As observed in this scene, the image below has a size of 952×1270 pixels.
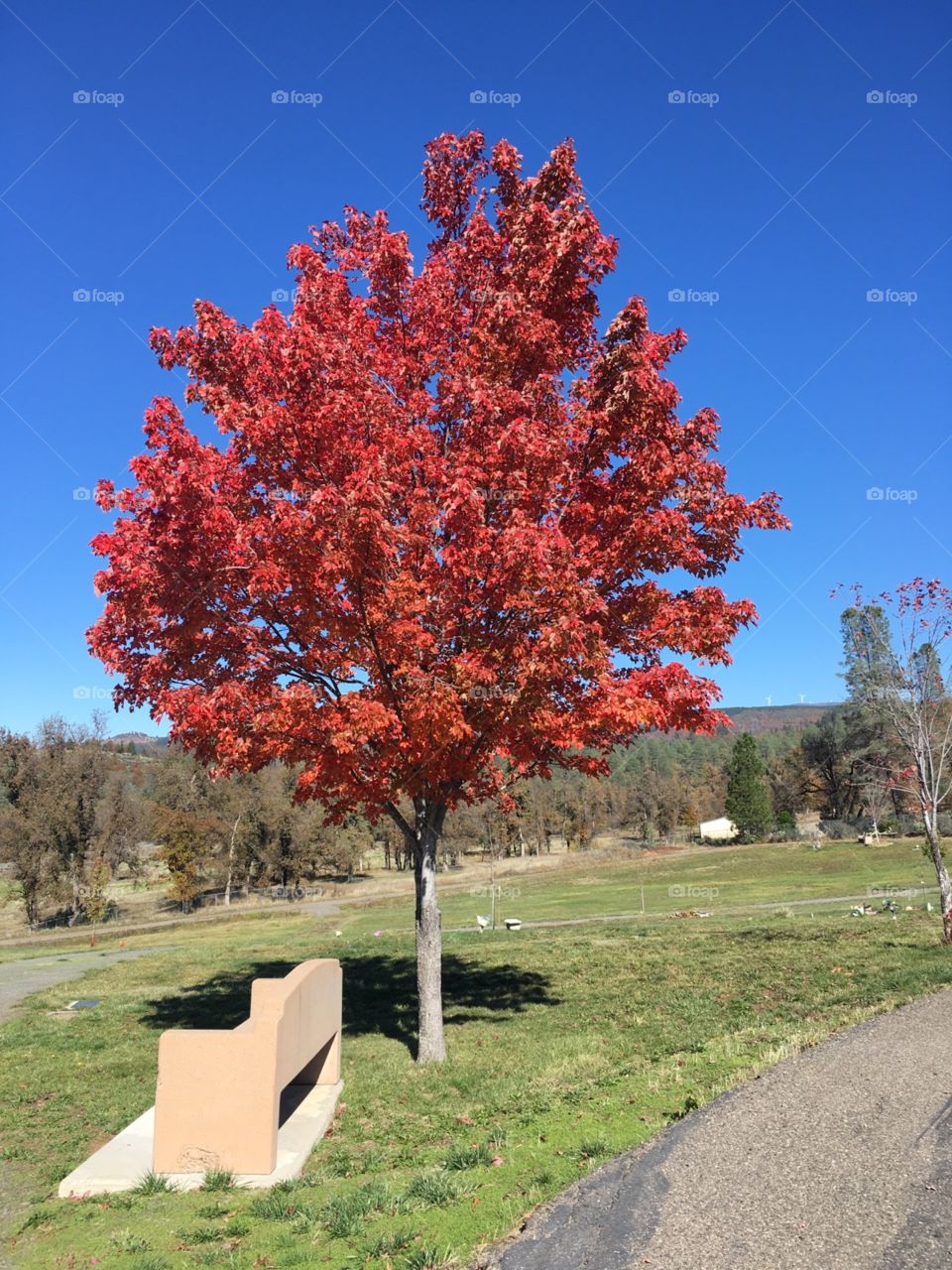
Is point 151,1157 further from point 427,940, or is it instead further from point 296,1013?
point 427,940

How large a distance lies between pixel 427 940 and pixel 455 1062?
5.83 feet

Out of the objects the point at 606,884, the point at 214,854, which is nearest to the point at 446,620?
the point at 606,884

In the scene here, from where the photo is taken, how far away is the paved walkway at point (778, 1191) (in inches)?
195

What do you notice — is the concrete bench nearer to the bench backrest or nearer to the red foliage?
the bench backrest

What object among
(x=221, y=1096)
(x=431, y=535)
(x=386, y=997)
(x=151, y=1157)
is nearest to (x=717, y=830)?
(x=386, y=997)

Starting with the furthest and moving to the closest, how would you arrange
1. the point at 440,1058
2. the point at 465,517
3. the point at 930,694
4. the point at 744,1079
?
the point at 930,694 < the point at 440,1058 < the point at 465,517 < the point at 744,1079

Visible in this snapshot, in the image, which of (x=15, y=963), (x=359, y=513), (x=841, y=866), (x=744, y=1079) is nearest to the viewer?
(x=744, y=1079)

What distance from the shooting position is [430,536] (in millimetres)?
11336

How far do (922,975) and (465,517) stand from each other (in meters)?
11.6

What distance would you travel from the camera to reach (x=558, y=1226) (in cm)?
552

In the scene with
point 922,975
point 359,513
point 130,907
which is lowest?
point 130,907

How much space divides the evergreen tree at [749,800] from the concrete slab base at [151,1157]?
73314 mm

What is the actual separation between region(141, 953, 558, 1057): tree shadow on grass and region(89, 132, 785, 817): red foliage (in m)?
5.56

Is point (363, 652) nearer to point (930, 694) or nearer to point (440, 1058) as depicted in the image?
point (440, 1058)
